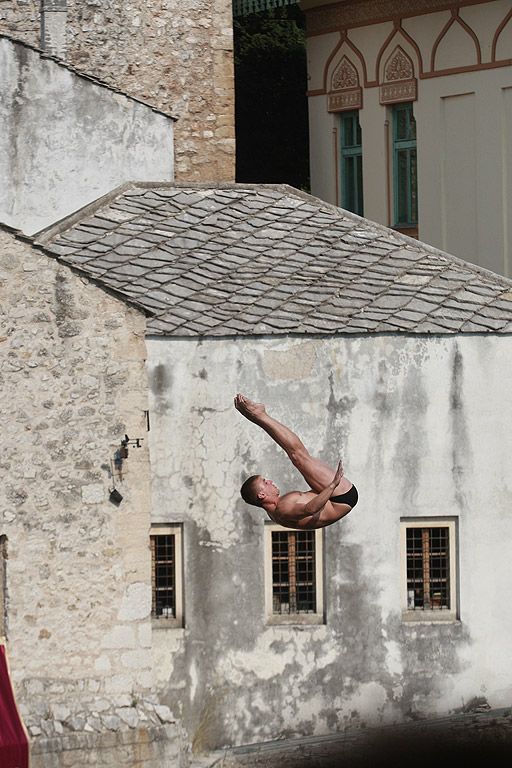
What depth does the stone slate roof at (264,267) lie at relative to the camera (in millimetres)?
14672

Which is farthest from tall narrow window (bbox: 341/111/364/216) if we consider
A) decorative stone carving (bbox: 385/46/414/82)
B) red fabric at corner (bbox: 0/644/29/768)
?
red fabric at corner (bbox: 0/644/29/768)

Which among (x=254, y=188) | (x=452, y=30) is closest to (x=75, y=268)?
(x=254, y=188)

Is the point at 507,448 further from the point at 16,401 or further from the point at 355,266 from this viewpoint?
the point at 16,401

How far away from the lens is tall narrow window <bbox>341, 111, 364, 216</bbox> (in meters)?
23.4

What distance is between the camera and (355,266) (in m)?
15.9

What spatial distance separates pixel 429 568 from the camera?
591 inches

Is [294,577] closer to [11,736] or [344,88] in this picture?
[11,736]

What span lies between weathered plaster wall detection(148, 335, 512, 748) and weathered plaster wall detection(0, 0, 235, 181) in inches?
259

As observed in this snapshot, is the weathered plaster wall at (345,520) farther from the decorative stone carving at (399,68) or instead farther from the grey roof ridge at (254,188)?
the decorative stone carving at (399,68)

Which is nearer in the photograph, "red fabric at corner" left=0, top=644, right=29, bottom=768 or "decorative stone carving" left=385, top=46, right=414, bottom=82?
"red fabric at corner" left=0, top=644, right=29, bottom=768

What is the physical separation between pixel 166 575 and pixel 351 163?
10.8m

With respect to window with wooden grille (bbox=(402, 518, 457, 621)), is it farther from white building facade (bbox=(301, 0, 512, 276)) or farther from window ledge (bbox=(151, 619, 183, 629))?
white building facade (bbox=(301, 0, 512, 276))

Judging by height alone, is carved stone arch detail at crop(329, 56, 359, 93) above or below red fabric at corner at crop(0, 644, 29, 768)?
above

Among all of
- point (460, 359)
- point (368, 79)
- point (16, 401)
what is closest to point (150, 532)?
point (16, 401)
